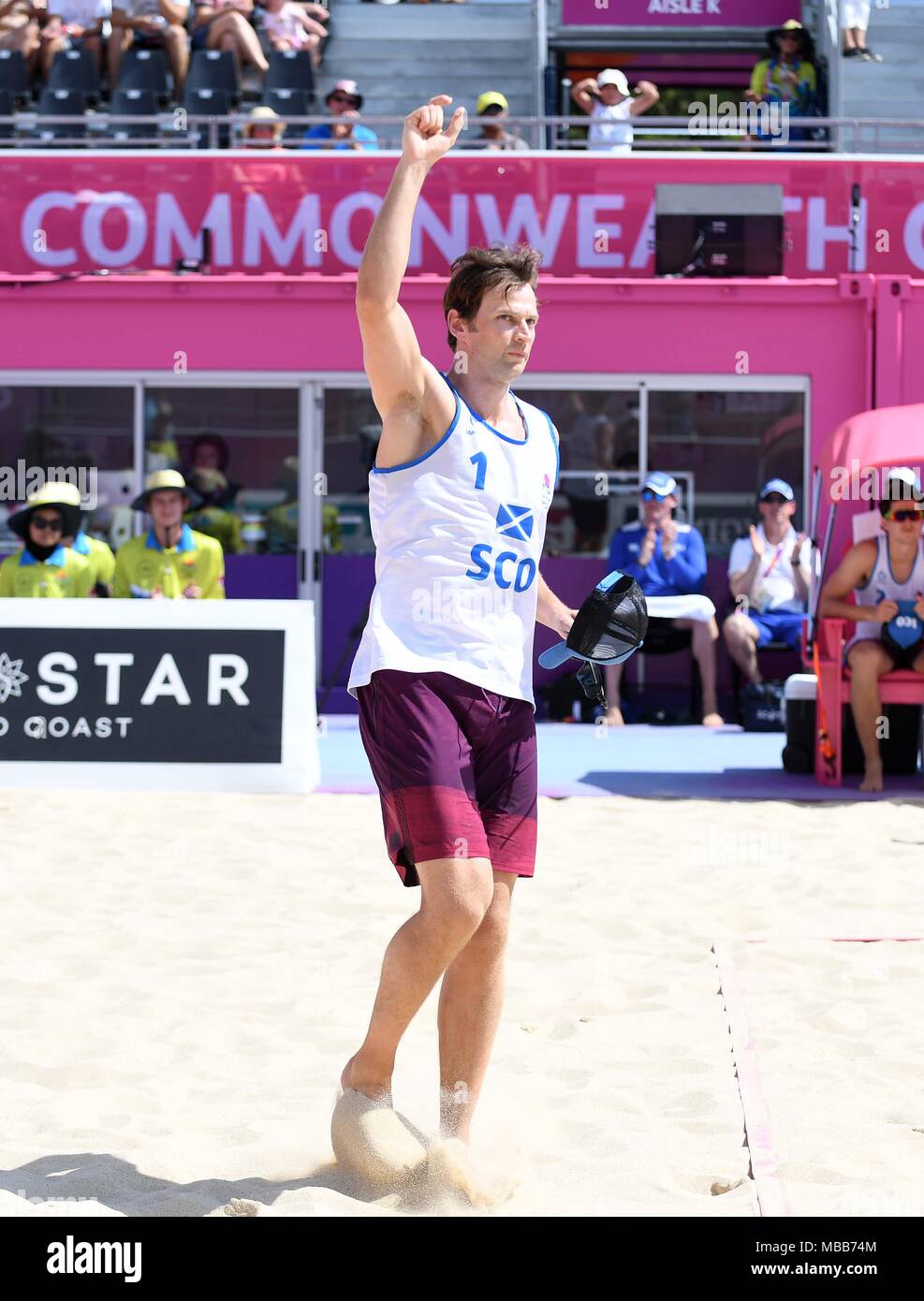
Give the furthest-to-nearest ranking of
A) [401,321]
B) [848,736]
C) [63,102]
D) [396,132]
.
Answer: [63,102] < [396,132] < [848,736] < [401,321]

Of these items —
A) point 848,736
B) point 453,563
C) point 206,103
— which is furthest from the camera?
point 206,103

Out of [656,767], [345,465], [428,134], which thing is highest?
[428,134]

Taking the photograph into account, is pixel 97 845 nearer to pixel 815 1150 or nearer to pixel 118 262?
pixel 815 1150

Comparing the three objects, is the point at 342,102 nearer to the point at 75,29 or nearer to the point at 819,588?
the point at 75,29

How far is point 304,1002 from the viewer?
475 centimetres

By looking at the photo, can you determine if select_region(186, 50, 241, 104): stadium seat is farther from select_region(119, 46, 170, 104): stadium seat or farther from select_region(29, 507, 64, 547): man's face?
select_region(29, 507, 64, 547): man's face

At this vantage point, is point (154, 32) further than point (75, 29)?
No

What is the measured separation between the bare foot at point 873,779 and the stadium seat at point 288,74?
10.3m

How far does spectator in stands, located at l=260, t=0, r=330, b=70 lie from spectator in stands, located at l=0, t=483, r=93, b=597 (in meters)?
8.35

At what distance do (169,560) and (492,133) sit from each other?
196 inches

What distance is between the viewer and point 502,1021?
4.60m

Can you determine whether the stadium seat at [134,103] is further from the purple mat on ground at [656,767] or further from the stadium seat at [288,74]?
the purple mat on ground at [656,767]

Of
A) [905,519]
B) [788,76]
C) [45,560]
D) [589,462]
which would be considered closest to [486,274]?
[905,519]

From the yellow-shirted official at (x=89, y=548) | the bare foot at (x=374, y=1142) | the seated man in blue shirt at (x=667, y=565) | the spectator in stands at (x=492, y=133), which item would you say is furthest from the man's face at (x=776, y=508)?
the bare foot at (x=374, y=1142)
